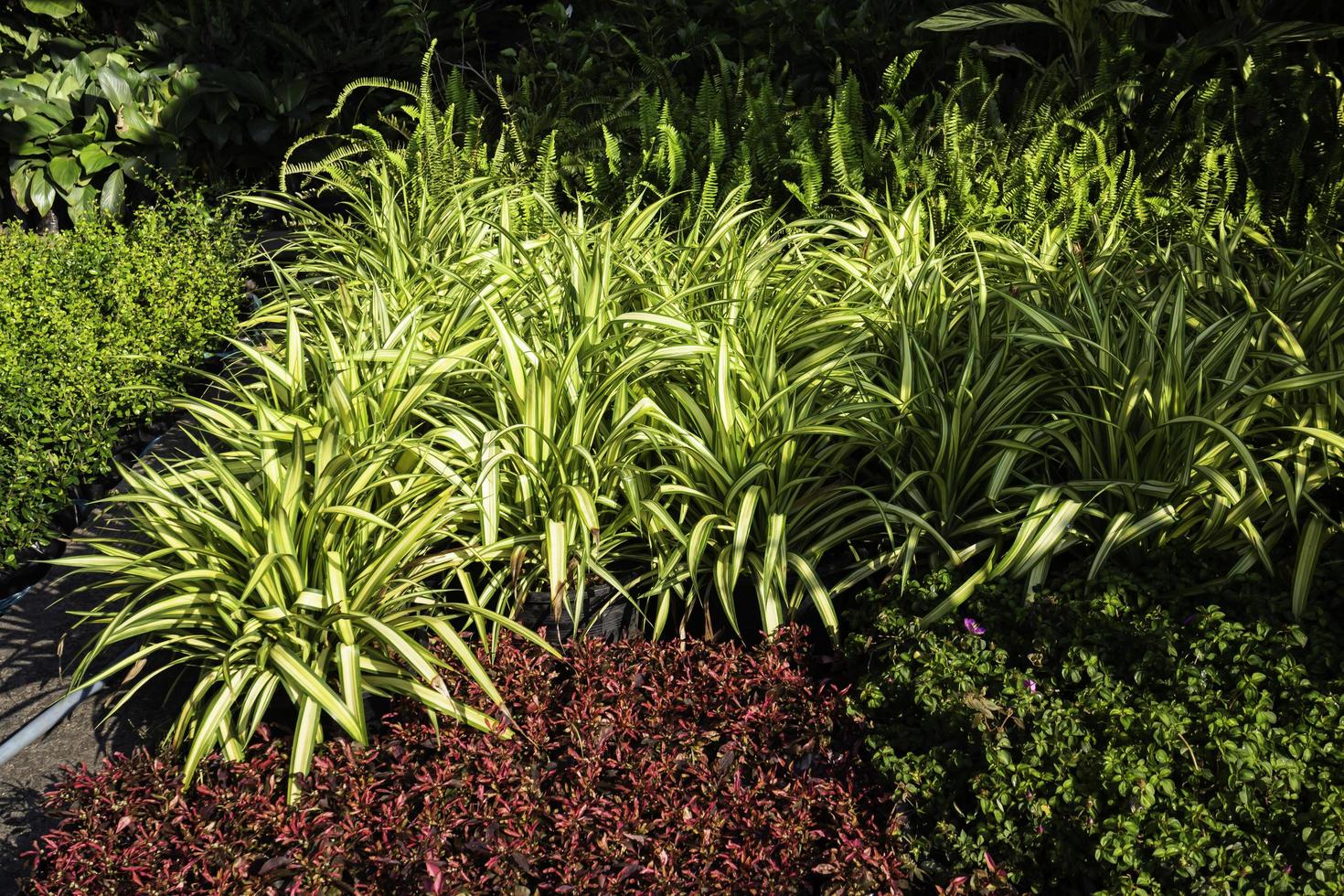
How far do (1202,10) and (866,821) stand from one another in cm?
461

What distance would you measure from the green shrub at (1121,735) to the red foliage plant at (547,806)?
6.6 inches

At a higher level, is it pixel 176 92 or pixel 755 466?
pixel 176 92

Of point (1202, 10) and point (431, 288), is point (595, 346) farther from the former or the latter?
point (1202, 10)

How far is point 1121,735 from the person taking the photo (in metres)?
2.08

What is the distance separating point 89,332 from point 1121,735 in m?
3.79

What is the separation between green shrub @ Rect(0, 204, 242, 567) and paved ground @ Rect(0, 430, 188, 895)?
0.86 ft

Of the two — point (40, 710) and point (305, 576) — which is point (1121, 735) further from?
point (40, 710)

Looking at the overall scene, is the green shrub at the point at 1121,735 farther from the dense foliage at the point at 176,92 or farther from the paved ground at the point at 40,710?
the dense foliage at the point at 176,92

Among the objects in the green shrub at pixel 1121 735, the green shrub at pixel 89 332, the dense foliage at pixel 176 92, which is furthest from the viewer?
the dense foliage at pixel 176 92

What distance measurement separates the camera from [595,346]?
302 centimetres

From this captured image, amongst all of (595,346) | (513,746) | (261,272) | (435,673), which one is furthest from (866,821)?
(261,272)

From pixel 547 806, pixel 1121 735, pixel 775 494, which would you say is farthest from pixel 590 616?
pixel 1121 735

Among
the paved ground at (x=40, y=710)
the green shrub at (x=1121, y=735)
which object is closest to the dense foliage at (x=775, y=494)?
the green shrub at (x=1121, y=735)

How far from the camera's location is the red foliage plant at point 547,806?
6.77 ft
